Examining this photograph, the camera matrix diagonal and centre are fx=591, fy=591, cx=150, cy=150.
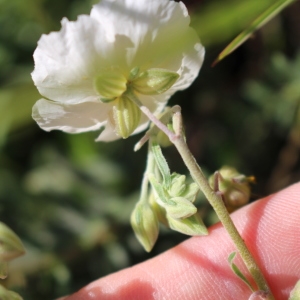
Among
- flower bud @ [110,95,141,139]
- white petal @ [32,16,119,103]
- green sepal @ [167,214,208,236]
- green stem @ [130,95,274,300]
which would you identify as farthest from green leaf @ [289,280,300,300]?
white petal @ [32,16,119,103]

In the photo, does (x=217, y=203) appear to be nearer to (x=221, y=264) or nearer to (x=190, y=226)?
(x=190, y=226)

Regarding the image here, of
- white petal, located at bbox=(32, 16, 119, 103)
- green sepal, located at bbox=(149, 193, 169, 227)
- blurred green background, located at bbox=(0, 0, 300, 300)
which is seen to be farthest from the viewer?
blurred green background, located at bbox=(0, 0, 300, 300)

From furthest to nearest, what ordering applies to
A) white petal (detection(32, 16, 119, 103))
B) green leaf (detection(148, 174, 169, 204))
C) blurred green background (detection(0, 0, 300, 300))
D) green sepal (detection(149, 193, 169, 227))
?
1. blurred green background (detection(0, 0, 300, 300))
2. green sepal (detection(149, 193, 169, 227))
3. green leaf (detection(148, 174, 169, 204))
4. white petal (detection(32, 16, 119, 103))

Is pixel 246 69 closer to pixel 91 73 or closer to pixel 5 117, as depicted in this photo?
pixel 5 117

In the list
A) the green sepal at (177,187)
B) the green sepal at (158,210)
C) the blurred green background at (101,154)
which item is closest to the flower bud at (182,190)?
the green sepal at (177,187)

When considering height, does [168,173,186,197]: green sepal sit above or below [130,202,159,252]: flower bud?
above

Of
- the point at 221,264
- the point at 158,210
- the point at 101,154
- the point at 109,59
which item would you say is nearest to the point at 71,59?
the point at 109,59

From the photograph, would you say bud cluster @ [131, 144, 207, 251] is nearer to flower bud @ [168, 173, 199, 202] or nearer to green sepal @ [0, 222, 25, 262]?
flower bud @ [168, 173, 199, 202]
